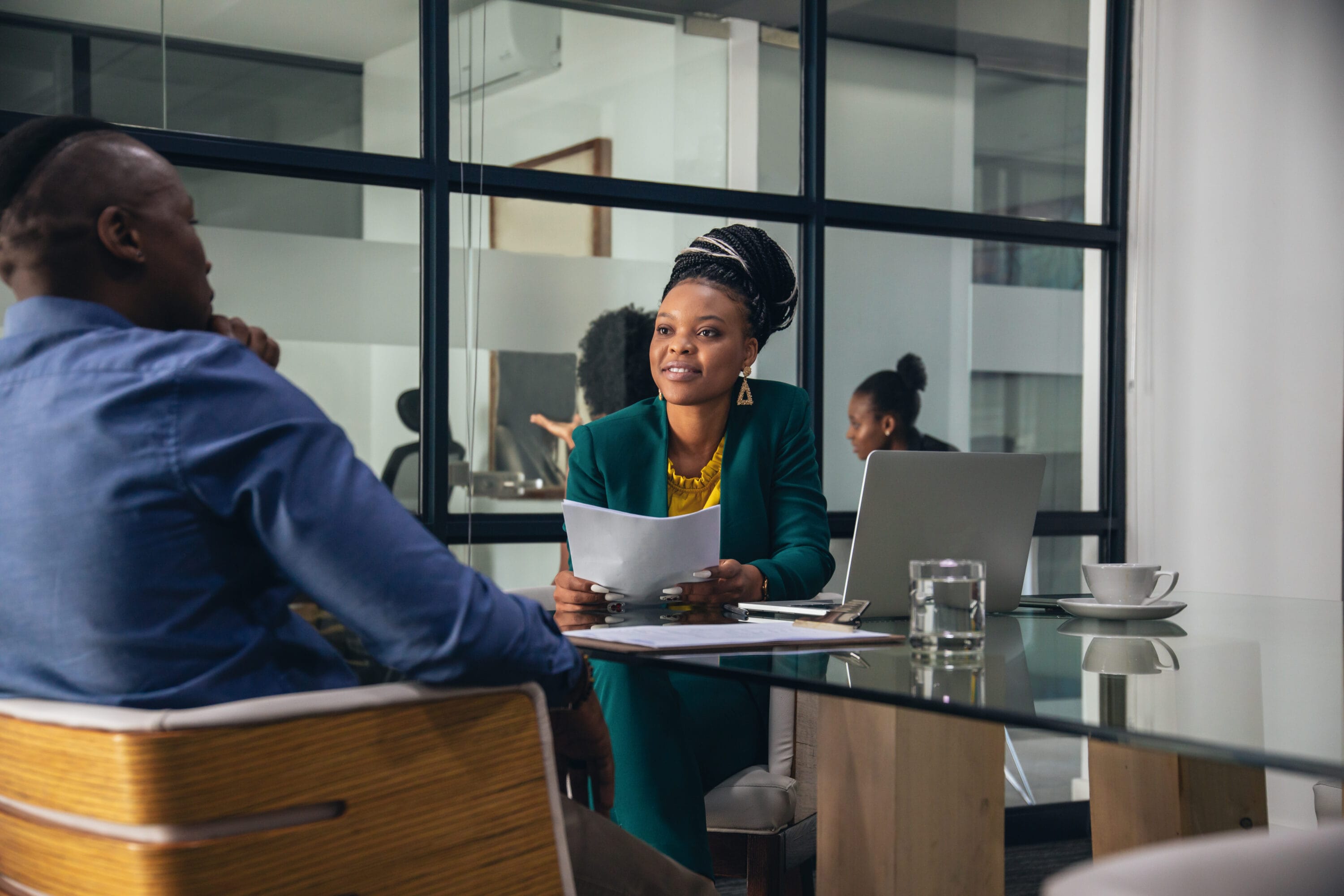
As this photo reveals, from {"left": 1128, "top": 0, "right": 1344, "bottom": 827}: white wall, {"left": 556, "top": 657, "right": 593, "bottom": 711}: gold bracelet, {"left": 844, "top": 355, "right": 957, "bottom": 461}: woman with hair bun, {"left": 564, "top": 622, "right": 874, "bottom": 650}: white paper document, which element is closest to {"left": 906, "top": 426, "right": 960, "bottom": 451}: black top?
{"left": 844, "top": 355, "right": 957, "bottom": 461}: woman with hair bun

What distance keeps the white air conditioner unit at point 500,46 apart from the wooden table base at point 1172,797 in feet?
8.43

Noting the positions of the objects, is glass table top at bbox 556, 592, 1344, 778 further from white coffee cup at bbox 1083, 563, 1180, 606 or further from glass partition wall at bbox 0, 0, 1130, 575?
glass partition wall at bbox 0, 0, 1130, 575

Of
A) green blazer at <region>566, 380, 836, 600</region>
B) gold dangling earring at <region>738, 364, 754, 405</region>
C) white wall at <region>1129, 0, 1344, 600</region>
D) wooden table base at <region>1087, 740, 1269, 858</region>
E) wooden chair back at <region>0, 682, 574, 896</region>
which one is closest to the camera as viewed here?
wooden chair back at <region>0, 682, 574, 896</region>

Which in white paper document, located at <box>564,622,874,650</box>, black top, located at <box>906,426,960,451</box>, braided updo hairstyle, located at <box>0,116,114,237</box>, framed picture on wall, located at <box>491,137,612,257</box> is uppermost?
framed picture on wall, located at <box>491,137,612,257</box>

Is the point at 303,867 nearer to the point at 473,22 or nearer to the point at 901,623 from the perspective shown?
the point at 901,623

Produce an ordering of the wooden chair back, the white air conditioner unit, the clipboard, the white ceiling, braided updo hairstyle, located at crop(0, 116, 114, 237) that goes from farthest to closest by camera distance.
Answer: the white air conditioner unit, the white ceiling, the clipboard, braided updo hairstyle, located at crop(0, 116, 114, 237), the wooden chair back

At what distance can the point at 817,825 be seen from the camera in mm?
2184

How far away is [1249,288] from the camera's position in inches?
171

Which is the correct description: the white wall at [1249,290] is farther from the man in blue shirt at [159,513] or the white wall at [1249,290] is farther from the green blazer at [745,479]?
the man in blue shirt at [159,513]

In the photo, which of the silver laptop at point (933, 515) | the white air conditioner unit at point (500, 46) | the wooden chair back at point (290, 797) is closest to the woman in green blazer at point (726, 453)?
the silver laptop at point (933, 515)

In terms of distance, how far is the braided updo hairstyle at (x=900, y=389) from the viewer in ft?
14.2

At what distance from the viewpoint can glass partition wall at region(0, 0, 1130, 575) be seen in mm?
3535

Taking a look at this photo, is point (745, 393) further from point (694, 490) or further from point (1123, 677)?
point (1123, 677)

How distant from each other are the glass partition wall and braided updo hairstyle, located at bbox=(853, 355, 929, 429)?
0.05m
